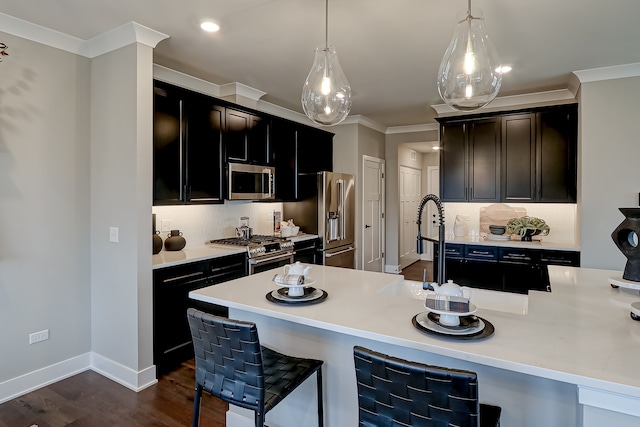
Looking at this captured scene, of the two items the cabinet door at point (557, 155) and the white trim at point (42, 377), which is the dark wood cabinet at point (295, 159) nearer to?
the white trim at point (42, 377)

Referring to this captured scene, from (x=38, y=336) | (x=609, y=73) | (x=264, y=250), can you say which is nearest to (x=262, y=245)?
(x=264, y=250)

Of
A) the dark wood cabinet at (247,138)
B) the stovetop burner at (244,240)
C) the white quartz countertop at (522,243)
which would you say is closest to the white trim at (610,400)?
the stovetop burner at (244,240)

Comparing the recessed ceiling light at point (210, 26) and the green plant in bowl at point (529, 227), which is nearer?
the recessed ceiling light at point (210, 26)

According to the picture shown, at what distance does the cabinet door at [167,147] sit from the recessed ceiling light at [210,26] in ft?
2.32

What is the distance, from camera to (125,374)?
2.92 metres

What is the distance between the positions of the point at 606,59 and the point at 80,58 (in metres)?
4.77

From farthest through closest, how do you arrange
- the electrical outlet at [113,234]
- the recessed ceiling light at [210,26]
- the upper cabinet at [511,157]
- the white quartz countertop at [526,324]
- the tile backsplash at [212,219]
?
the upper cabinet at [511,157], the tile backsplash at [212,219], the electrical outlet at [113,234], the recessed ceiling light at [210,26], the white quartz countertop at [526,324]

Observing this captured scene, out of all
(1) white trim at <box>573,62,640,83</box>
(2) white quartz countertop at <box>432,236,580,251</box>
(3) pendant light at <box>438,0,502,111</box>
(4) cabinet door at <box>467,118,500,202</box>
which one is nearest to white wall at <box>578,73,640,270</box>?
(1) white trim at <box>573,62,640,83</box>

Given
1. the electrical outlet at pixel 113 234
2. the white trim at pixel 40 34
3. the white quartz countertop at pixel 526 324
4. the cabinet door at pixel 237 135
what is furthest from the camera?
the cabinet door at pixel 237 135

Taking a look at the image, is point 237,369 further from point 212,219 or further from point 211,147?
point 212,219

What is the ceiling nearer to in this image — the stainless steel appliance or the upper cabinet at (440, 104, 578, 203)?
the upper cabinet at (440, 104, 578, 203)

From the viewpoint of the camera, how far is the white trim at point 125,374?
9.34 ft

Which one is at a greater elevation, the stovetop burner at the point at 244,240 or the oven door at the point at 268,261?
the stovetop burner at the point at 244,240

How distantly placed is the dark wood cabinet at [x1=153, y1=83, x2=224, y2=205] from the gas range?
0.53 metres
